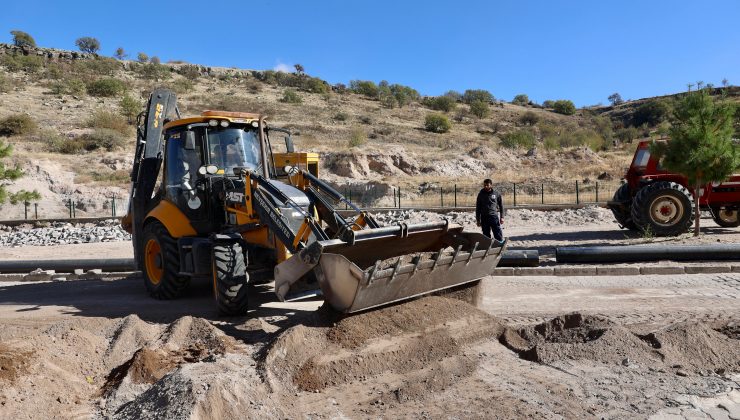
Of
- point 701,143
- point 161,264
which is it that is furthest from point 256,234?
point 701,143

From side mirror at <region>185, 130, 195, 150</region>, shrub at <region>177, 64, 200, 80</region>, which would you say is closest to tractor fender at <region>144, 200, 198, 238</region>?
side mirror at <region>185, 130, 195, 150</region>

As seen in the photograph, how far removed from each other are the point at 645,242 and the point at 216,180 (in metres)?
10.6

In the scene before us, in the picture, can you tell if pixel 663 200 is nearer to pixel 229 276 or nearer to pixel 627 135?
pixel 229 276

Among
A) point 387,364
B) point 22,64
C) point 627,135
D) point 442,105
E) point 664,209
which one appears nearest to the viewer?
point 387,364

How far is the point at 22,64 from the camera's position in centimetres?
5934

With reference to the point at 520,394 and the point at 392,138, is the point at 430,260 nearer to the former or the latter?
the point at 520,394

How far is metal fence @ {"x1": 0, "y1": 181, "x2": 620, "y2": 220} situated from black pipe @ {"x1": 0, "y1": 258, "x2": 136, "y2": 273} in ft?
49.0

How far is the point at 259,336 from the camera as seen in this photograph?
675cm

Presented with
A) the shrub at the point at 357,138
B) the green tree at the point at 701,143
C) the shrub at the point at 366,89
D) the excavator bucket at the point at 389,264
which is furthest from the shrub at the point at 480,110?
the excavator bucket at the point at 389,264

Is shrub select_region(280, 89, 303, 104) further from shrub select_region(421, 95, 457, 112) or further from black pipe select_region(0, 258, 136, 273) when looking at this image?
black pipe select_region(0, 258, 136, 273)

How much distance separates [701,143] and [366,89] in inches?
2350

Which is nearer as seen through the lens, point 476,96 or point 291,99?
point 291,99

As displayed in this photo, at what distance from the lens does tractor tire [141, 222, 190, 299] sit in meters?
8.48

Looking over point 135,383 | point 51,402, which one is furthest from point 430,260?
point 51,402
